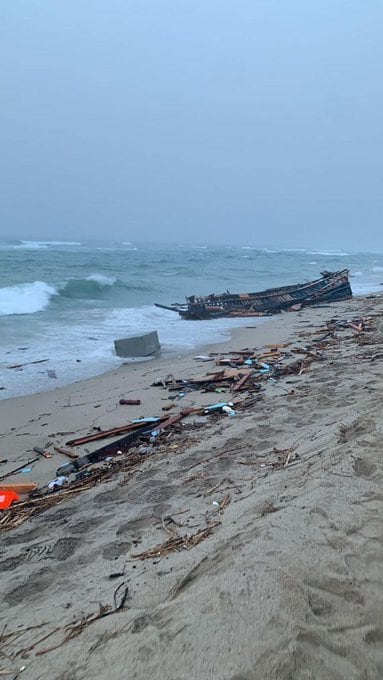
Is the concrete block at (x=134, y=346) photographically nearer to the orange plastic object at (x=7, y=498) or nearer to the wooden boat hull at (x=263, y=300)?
the orange plastic object at (x=7, y=498)

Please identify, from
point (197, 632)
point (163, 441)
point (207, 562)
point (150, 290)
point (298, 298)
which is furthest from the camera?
point (150, 290)

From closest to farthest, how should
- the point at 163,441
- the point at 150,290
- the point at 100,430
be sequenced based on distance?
the point at 163,441
the point at 100,430
the point at 150,290

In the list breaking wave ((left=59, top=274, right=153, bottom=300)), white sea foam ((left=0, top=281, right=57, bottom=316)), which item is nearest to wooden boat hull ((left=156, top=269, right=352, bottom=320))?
white sea foam ((left=0, top=281, right=57, bottom=316))

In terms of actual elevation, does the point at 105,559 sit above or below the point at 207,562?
below

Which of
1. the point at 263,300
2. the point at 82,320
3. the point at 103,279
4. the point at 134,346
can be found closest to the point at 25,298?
the point at 82,320

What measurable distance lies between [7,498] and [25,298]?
19.7m

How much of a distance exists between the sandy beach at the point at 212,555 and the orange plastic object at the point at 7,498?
0.90 ft

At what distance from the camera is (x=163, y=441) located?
5.73 m

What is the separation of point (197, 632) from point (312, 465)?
78.5 inches

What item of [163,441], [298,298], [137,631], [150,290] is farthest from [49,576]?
[150,290]

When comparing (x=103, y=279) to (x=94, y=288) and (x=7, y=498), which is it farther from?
(x=7, y=498)

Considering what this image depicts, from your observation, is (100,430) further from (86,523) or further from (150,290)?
(150,290)

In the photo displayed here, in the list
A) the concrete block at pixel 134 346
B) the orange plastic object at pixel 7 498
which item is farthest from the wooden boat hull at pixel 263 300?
the orange plastic object at pixel 7 498

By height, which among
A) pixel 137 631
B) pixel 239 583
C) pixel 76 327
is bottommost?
pixel 76 327
